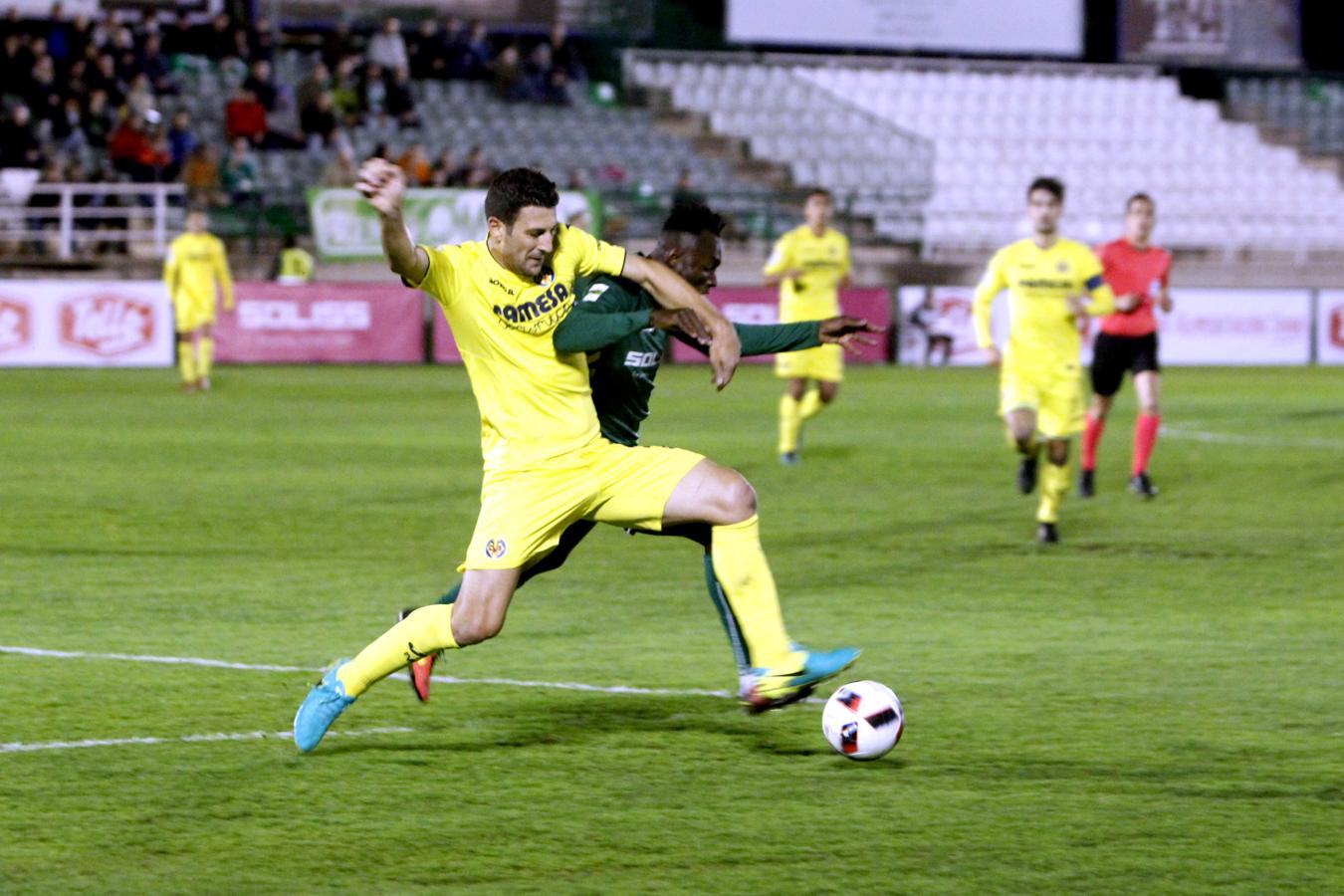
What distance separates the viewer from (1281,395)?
24344mm

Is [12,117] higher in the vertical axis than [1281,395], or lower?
higher

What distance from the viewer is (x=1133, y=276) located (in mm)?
14516

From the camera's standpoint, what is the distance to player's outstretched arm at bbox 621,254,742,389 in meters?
5.79

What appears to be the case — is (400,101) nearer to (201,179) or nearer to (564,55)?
(564,55)

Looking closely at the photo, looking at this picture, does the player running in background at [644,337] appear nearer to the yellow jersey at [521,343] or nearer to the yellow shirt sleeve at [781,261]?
the yellow jersey at [521,343]

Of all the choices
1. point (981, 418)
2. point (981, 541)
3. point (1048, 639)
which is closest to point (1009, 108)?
point (981, 418)

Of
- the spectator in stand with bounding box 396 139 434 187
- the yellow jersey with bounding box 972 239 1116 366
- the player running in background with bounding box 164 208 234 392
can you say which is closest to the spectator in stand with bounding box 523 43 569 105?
the spectator in stand with bounding box 396 139 434 187

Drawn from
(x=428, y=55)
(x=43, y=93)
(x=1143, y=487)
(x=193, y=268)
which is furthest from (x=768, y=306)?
(x=1143, y=487)

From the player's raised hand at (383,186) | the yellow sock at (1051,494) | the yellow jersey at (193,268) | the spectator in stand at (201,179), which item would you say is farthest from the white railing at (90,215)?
the player's raised hand at (383,186)

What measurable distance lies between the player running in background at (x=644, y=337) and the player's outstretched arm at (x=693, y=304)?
66 mm

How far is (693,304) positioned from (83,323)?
76.3ft

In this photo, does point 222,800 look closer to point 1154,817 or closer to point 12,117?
point 1154,817

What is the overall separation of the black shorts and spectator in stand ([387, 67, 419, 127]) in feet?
65.0

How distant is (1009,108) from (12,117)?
19044mm
